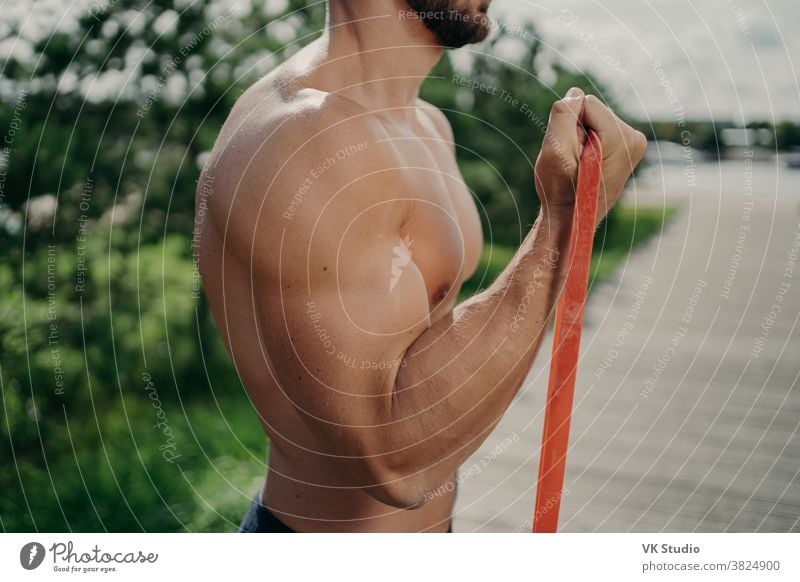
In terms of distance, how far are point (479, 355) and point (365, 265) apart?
0.45ft

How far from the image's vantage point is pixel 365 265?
2.57 feet

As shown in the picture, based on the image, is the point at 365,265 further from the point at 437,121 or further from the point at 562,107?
the point at 437,121

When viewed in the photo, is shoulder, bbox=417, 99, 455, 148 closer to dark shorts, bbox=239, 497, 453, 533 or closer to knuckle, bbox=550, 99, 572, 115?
knuckle, bbox=550, 99, 572, 115

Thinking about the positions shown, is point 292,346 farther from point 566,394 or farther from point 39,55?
point 39,55

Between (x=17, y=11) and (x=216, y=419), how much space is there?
44.1 inches

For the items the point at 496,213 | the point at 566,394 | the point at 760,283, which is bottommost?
the point at 760,283

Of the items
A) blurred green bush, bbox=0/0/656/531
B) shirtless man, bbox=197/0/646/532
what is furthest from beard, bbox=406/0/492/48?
blurred green bush, bbox=0/0/656/531

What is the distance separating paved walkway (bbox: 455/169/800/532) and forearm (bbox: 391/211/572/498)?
104 cm

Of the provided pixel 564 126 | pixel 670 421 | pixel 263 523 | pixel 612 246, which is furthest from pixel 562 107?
pixel 612 246

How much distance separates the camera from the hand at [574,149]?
80 centimetres

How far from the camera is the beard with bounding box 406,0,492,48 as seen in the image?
917mm

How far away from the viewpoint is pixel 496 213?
370 centimetres
